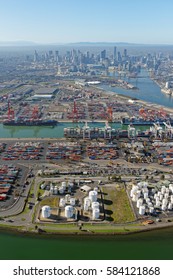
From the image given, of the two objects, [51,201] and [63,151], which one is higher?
[63,151]

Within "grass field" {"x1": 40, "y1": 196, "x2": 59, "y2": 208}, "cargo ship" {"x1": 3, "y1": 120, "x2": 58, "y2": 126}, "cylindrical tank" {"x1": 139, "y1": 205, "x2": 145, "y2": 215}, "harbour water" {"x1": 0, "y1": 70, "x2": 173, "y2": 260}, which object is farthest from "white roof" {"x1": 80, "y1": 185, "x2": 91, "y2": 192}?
"cargo ship" {"x1": 3, "y1": 120, "x2": 58, "y2": 126}

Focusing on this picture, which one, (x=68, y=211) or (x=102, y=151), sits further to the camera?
(x=102, y=151)

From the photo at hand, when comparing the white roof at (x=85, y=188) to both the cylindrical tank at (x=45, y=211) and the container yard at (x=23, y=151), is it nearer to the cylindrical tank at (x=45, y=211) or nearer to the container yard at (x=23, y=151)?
the cylindrical tank at (x=45, y=211)

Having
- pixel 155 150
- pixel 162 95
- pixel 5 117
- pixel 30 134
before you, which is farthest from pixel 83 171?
pixel 162 95

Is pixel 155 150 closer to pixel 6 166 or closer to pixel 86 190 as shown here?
pixel 86 190

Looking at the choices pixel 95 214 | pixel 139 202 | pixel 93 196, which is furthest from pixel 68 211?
pixel 139 202

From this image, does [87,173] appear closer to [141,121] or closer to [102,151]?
[102,151]

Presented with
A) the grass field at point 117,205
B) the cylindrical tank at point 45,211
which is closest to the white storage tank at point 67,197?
the cylindrical tank at point 45,211
